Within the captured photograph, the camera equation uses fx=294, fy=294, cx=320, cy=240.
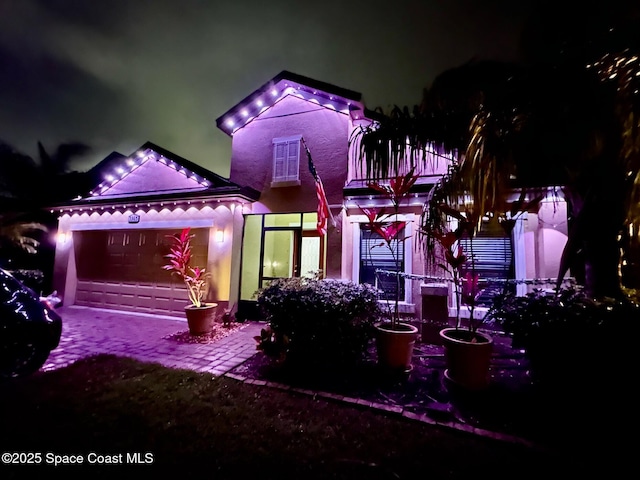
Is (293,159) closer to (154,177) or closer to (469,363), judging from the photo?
(154,177)

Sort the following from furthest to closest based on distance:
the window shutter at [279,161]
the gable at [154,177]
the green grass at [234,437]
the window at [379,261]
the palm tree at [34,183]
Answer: the palm tree at [34,183] < the gable at [154,177] < the window shutter at [279,161] < the window at [379,261] < the green grass at [234,437]

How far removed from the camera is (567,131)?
345 cm

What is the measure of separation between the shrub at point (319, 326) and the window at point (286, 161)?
471cm

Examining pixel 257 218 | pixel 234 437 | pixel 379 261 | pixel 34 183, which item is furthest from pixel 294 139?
pixel 34 183

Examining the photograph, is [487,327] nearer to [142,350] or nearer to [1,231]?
[142,350]

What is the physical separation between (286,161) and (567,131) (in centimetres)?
696

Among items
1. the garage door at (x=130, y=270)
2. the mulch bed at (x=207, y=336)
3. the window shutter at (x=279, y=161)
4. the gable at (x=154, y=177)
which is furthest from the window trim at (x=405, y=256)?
the garage door at (x=130, y=270)

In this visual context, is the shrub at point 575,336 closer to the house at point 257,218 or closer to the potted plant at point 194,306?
the house at point 257,218

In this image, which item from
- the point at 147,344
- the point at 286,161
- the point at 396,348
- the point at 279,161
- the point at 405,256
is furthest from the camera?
the point at 279,161

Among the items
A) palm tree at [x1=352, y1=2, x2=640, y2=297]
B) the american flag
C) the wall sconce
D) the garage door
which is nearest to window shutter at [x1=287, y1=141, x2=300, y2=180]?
the american flag

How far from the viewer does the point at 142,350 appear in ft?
19.5

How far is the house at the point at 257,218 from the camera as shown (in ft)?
25.2

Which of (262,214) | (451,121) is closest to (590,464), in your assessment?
(451,121)

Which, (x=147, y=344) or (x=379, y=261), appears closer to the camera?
(x=147, y=344)
